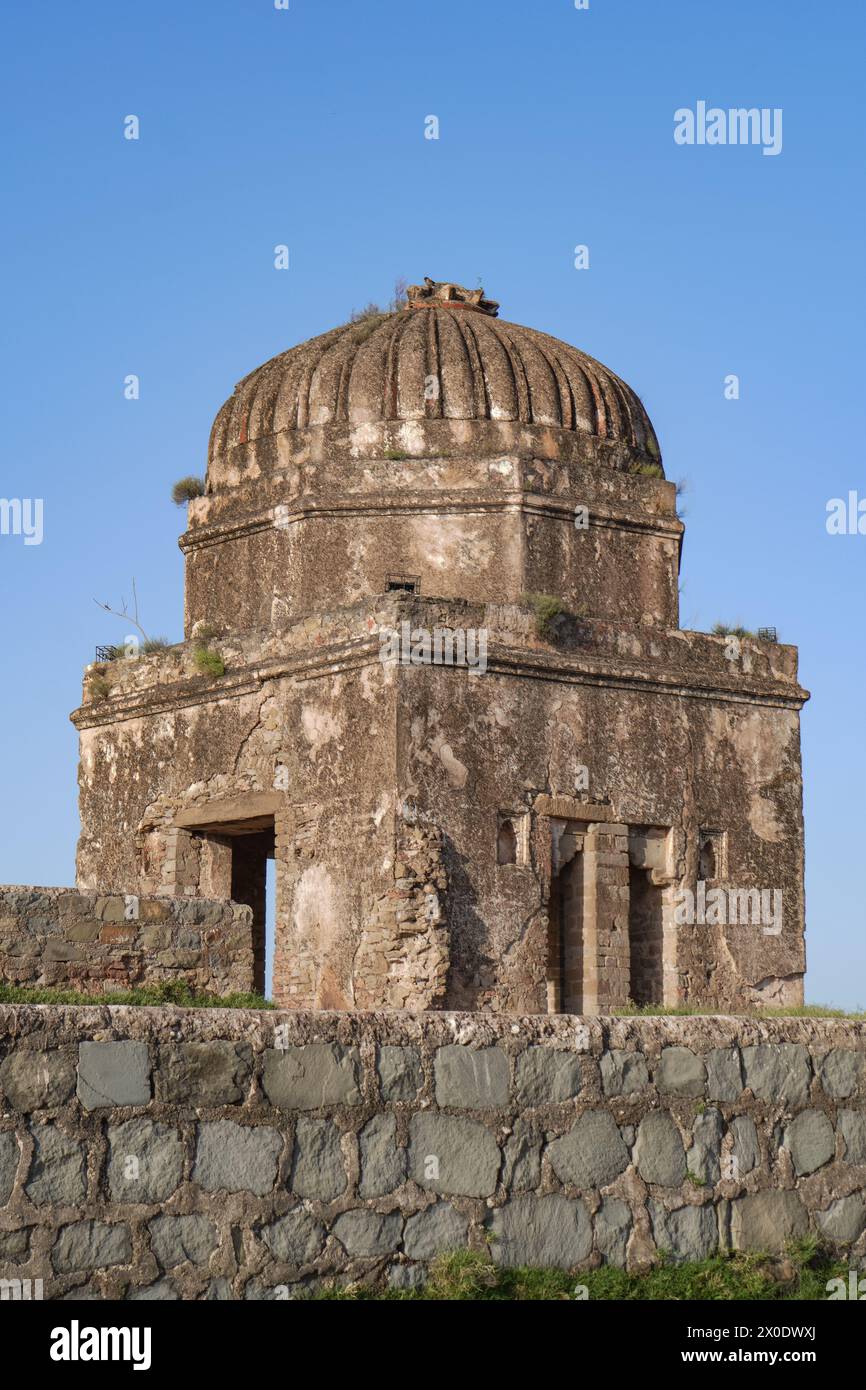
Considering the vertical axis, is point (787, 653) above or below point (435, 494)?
below

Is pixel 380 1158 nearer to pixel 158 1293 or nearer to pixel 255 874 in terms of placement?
pixel 158 1293

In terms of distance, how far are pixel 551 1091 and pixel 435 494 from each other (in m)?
10.8

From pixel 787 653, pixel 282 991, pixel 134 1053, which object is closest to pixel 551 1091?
pixel 134 1053

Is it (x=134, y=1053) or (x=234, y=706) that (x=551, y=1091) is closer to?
(x=134, y=1053)

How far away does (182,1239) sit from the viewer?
18.1 feet

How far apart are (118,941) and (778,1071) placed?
187 inches

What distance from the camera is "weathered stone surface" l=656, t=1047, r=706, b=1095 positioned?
659cm

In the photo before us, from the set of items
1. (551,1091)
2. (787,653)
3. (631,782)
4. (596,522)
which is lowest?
(551,1091)

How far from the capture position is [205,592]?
58.9 ft

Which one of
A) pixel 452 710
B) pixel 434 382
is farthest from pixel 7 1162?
pixel 434 382

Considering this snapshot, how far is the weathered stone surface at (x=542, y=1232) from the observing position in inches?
239

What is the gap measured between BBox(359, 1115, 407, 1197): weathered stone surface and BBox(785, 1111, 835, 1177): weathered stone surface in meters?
1.64

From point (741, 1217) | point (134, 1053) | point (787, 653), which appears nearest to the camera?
point (134, 1053)
